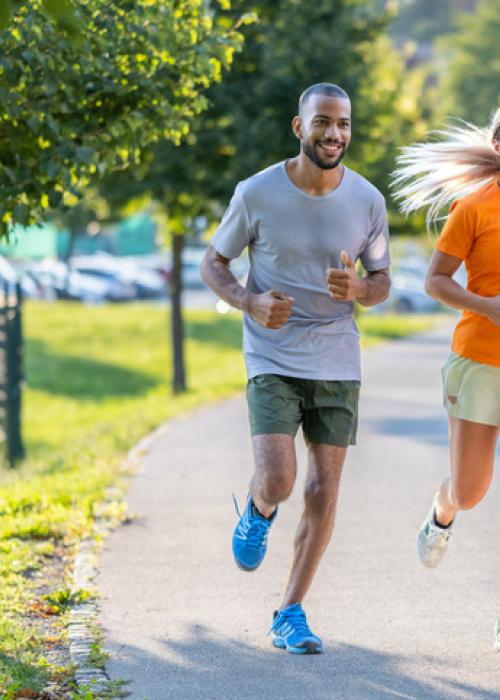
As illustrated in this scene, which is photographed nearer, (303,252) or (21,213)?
(303,252)

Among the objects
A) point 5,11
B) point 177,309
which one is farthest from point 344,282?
point 177,309

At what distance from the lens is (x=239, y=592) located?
5.88 metres

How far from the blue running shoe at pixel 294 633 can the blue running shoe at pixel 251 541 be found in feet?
0.69

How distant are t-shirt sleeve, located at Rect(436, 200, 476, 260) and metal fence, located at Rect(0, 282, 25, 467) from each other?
28.1 ft

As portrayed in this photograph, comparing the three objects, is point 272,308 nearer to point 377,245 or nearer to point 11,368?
point 377,245

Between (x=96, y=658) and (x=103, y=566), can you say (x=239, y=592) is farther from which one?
(x=96, y=658)

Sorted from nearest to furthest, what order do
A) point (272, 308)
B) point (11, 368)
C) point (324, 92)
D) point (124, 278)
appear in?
point (272, 308) → point (324, 92) → point (11, 368) → point (124, 278)

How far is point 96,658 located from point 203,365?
70.0 ft

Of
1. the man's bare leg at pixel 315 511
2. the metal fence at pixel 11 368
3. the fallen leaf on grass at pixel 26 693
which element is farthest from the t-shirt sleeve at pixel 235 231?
the metal fence at pixel 11 368

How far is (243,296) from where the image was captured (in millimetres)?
4855

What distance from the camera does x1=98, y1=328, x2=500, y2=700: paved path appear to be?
4.57 metres

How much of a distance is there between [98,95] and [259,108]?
8545mm

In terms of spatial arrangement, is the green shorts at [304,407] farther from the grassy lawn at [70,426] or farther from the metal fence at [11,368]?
the metal fence at [11,368]

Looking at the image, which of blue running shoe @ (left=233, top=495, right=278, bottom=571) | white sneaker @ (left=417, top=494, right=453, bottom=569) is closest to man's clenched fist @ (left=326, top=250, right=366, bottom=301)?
blue running shoe @ (left=233, top=495, right=278, bottom=571)
